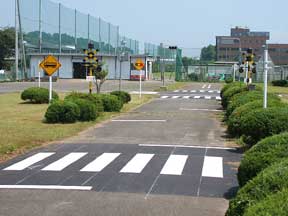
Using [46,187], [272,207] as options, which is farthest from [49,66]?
[272,207]

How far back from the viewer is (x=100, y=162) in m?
12.3

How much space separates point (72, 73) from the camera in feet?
277

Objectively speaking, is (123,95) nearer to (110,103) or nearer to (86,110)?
(110,103)

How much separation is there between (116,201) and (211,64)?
285 feet

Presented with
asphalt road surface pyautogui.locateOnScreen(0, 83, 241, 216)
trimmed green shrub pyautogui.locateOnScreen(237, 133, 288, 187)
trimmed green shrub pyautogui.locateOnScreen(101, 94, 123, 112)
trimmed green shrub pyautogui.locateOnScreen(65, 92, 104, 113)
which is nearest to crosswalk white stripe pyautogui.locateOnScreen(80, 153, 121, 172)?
asphalt road surface pyautogui.locateOnScreen(0, 83, 241, 216)

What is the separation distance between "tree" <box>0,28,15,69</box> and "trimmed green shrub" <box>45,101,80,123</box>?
67.2m

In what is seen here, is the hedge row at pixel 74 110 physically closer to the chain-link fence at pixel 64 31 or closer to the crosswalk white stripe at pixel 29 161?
the crosswalk white stripe at pixel 29 161

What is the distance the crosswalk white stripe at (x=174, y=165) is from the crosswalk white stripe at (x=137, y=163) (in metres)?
0.46

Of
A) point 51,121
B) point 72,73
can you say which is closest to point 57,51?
point 72,73

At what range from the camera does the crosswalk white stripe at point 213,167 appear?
1094 centimetres

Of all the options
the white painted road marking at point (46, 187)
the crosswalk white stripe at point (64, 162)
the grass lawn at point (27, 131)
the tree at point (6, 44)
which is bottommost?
the grass lawn at point (27, 131)

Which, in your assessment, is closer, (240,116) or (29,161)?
(29,161)

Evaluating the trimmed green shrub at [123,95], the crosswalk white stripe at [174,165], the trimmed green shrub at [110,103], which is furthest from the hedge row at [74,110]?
the crosswalk white stripe at [174,165]

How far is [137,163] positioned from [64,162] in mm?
1564
